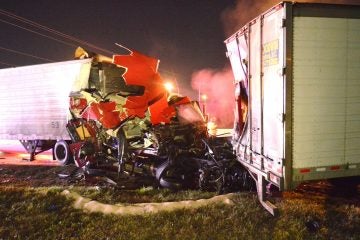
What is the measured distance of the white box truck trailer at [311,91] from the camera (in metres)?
5.01

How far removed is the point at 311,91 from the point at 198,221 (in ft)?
8.64

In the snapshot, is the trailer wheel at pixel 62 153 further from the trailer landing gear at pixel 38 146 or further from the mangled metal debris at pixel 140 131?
the mangled metal debris at pixel 140 131

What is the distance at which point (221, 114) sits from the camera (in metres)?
33.0

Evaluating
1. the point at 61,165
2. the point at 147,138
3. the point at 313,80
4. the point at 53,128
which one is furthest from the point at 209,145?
the point at 53,128

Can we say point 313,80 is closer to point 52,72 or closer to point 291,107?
point 291,107

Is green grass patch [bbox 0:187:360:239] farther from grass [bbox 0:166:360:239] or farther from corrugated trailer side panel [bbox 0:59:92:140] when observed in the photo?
corrugated trailer side panel [bbox 0:59:92:140]

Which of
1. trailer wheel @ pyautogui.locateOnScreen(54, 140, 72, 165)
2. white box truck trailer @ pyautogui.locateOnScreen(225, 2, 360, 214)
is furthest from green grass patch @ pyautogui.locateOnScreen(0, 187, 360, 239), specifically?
trailer wheel @ pyautogui.locateOnScreen(54, 140, 72, 165)

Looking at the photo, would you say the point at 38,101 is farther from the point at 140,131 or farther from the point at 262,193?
the point at 262,193

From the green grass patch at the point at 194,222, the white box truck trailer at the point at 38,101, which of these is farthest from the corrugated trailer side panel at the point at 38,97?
the green grass patch at the point at 194,222

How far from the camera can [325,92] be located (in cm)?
515

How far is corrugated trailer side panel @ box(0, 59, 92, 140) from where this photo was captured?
12047 millimetres

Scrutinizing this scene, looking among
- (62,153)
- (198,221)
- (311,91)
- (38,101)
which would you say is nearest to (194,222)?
(198,221)

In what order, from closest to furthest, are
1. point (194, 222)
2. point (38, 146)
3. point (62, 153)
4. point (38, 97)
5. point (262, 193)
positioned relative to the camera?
1. point (194, 222)
2. point (262, 193)
3. point (62, 153)
4. point (38, 97)
5. point (38, 146)

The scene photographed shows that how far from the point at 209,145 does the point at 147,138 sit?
67.4 inches
